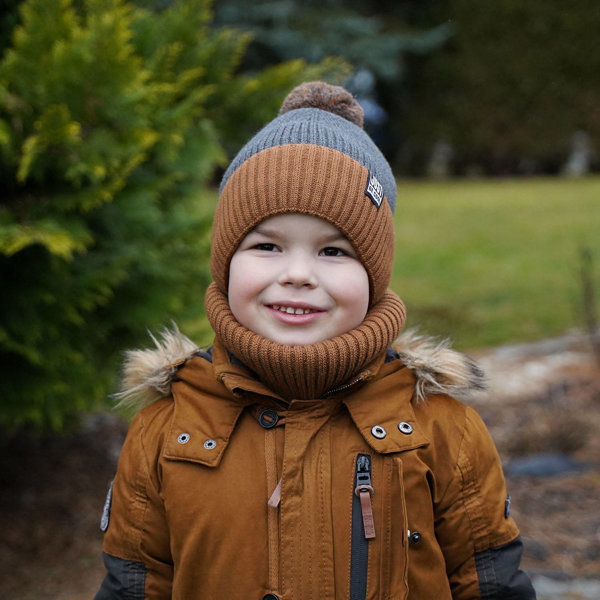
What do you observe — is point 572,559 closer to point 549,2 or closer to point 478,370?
point 478,370

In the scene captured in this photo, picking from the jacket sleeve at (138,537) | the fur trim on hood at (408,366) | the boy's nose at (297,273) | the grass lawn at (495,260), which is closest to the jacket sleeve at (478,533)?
the fur trim on hood at (408,366)

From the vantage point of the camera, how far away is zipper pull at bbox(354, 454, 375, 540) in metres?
1.70

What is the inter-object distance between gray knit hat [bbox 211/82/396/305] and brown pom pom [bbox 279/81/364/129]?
5 cm

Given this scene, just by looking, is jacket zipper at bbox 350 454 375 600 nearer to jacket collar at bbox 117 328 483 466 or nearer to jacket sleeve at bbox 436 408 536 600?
jacket collar at bbox 117 328 483 466

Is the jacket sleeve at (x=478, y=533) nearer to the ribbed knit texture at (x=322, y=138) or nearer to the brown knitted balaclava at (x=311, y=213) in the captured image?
the brown knitted balaclava at (x=311, y=213)

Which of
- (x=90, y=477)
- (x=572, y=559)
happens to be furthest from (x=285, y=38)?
(x=572, y=559)

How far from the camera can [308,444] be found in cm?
174

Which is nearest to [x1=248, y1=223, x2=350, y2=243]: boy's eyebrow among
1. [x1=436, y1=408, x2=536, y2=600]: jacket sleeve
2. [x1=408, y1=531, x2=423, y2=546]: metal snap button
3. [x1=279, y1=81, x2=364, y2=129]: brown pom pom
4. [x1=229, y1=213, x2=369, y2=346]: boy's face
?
[x1=229, y1=213, x2=369, y2=346]: boy's face

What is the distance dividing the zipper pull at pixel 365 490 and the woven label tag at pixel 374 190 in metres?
0.61

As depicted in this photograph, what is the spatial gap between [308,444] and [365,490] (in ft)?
0.54

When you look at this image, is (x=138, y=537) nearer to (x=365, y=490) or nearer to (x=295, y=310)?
(x=365, y=490)

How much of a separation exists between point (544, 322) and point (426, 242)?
11.5ft

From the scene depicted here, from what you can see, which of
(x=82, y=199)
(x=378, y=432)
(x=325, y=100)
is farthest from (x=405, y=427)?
(x=82, y=199)

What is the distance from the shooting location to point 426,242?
1004cm
